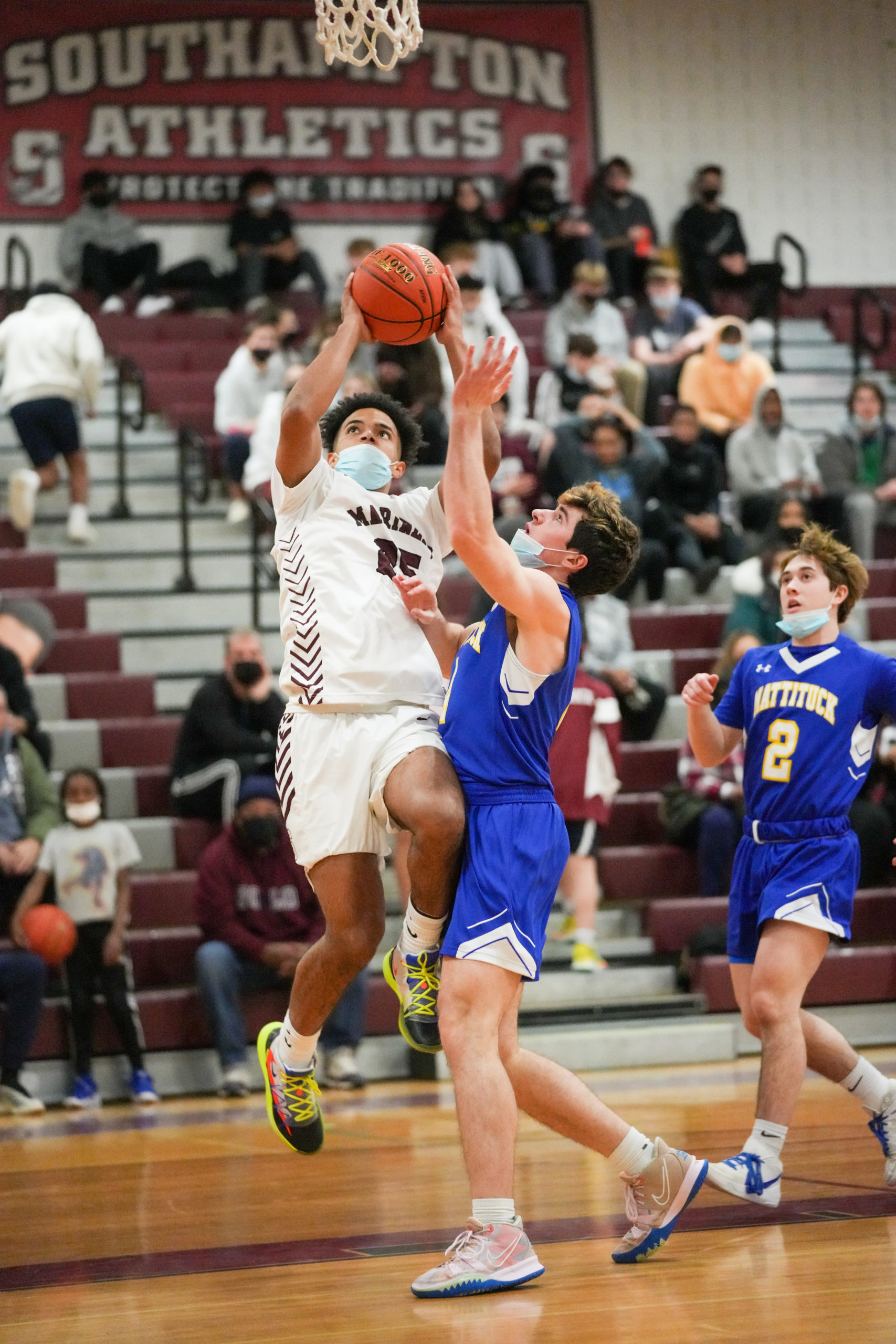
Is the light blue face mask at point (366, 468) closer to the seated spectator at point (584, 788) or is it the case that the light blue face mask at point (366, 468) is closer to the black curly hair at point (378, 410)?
the black curly hair at point (378, 410)

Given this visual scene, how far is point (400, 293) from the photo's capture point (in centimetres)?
445

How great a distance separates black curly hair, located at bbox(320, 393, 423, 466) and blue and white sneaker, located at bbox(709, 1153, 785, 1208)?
2.13m

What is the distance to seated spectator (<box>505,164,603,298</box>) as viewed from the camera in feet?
46.3

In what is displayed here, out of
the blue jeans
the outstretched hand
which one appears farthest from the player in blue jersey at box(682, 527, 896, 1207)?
the blue jeans

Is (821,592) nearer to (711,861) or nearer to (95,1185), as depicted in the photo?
(95,1185)

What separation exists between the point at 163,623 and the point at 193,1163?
477 cm

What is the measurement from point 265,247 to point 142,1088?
26.5 feet

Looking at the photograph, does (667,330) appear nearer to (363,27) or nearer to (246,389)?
(246,389)

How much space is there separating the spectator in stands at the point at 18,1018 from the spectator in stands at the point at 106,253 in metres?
7.11

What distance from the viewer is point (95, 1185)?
5.70 metres

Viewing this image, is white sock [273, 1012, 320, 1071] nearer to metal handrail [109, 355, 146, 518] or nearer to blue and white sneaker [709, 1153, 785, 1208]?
blue and white sneaker [709, 1153, 785, 1208]

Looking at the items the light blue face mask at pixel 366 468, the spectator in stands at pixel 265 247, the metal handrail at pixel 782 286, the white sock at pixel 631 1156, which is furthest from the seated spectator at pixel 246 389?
the white sock at pixel 631 1156

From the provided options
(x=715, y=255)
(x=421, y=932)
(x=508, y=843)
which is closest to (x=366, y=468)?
(x=508, y=843)

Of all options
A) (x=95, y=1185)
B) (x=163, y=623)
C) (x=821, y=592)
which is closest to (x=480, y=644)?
(x=821, y=592)
